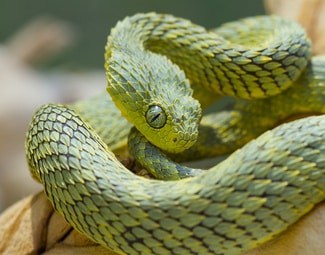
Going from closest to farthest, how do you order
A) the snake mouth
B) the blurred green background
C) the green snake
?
the green snake, the snake mouth, the blurred green background

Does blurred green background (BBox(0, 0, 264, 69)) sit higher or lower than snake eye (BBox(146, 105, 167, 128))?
higher

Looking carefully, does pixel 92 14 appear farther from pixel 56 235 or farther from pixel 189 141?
pixel 189 141

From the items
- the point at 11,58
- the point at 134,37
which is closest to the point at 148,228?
the point at 134,37

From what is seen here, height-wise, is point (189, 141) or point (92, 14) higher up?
point (92, 14)

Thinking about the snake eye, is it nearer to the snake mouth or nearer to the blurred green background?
the snake mouth

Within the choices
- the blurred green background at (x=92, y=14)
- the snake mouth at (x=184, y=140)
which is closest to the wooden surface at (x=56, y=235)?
the snake mouth at (x=184, y=140)

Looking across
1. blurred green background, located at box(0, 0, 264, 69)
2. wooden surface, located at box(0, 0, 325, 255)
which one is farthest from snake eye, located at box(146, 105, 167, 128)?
blurred green background, located at box(0, 0, 264, 69)

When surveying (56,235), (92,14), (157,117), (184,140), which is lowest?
(56,235)

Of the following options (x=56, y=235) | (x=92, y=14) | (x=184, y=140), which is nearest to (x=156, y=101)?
(x=184, y=140)

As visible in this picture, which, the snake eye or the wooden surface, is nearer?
the wooden surface
